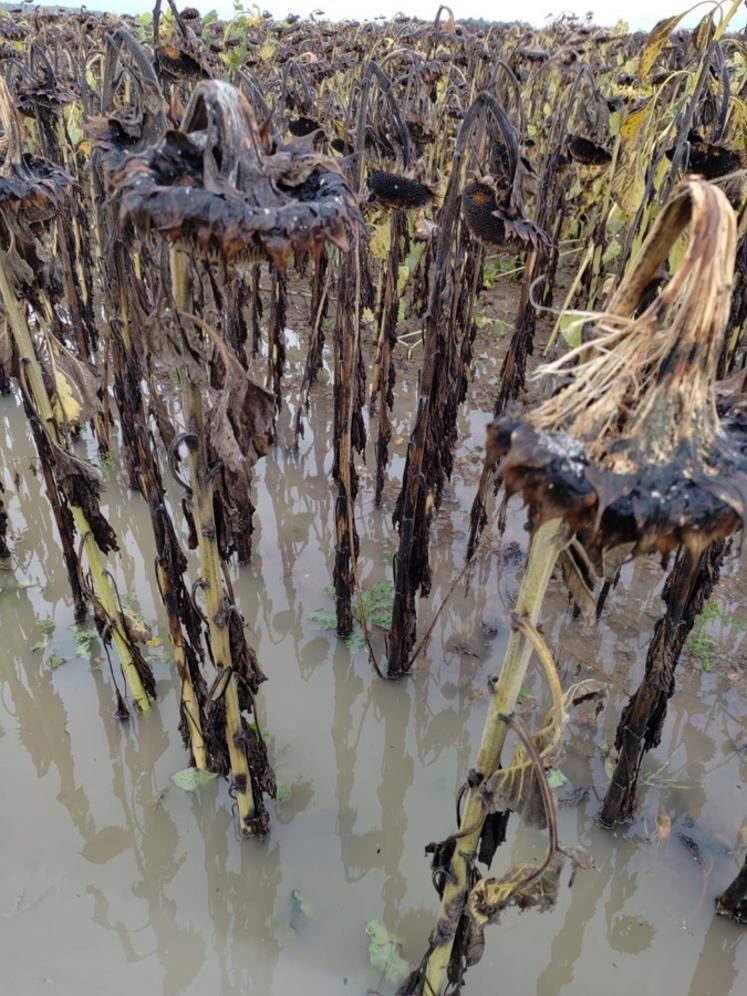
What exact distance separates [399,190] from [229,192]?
1.50 m

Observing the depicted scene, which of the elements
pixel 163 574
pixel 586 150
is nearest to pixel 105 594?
pixel 163 574

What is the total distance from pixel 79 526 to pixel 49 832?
99cm

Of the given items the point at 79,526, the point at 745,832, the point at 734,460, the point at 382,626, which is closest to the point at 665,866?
the point at 745,832

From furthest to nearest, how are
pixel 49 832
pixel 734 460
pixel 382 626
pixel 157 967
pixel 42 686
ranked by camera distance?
pixel 382 626 < pixel 42 686 < pixel 49 832 < pixel 157 967 < pixel 734 460

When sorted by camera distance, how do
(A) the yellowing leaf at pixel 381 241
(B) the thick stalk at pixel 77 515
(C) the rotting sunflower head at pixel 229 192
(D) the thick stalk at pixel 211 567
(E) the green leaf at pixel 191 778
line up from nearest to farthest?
(C) the rotting sunflower head at pixel 229 192, (D) the thick stalk at pixel 211 567, (B) the thick stalk at pixel 77 515, (E) the green leaf at pixel 191 778, (A) the yellowing leaf at pixel 381 241

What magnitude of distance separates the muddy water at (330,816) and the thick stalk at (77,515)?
223 millimetres

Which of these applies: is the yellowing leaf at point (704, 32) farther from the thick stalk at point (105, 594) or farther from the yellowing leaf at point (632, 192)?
the thick stalk at point (105, 594)

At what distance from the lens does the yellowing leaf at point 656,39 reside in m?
1.85

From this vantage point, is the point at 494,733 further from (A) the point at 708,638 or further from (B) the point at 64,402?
(A) the point at 708,638

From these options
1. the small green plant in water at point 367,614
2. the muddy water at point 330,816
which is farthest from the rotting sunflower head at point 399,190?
the muddy water at point 330,816

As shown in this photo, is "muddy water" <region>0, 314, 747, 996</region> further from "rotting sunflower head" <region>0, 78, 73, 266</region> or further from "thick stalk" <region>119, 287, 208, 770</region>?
"rotting sunflower head" <region>0, 78, 73, 266</region>

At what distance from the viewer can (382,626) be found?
2906 mm

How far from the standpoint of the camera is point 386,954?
6.21ft

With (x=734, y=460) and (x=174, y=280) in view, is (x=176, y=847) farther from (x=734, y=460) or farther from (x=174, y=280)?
(x=734, y=460)
